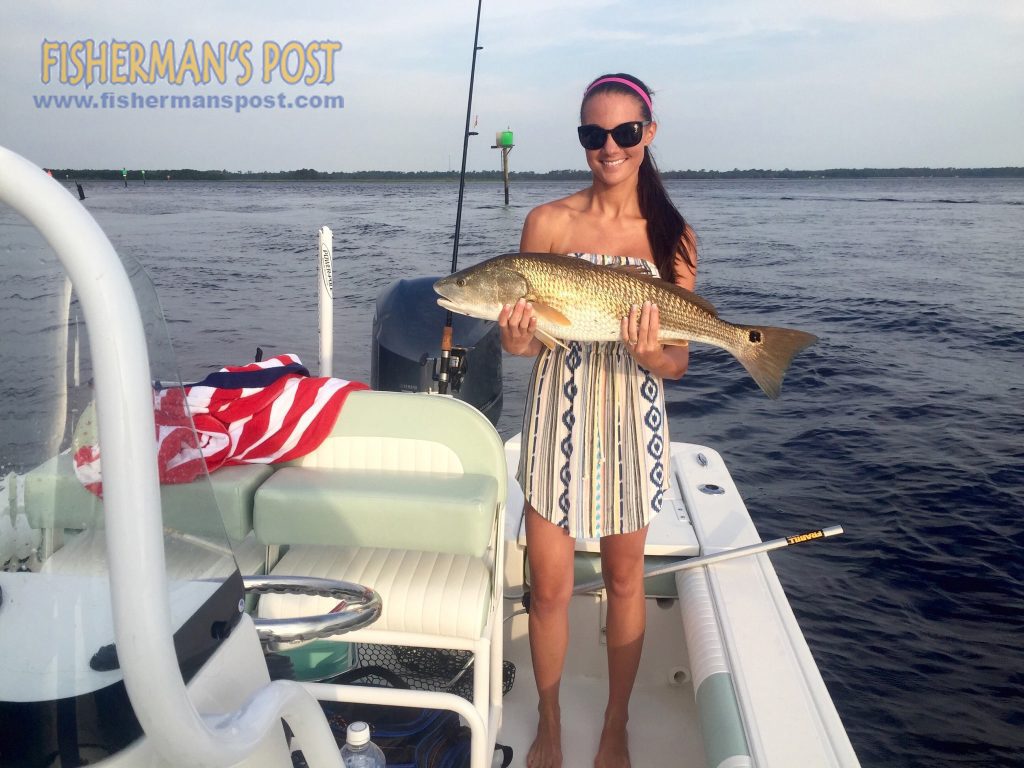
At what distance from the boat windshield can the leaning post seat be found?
4.24 ft

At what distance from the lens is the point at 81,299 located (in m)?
0.81

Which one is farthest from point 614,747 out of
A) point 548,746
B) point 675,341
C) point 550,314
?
point 550,314

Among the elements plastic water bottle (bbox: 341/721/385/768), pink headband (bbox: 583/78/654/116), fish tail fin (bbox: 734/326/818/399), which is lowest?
plastic water bottle (bbox: 341/721/385/768)

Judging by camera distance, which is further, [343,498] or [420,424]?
[420,424]

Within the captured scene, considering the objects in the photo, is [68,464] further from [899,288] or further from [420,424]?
[899,288]

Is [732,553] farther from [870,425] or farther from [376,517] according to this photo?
[870,425]

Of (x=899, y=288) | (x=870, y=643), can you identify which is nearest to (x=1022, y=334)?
(x=899, y=288)

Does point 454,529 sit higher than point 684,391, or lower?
higher

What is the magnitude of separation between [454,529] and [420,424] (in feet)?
1.45

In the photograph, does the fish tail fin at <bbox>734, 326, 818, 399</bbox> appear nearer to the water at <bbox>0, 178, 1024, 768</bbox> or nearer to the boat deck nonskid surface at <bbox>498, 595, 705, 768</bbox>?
the boat deck nonskid surface at <bbox>498, 595, 705, 768</bbox>

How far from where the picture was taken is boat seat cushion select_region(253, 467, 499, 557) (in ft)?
8.26

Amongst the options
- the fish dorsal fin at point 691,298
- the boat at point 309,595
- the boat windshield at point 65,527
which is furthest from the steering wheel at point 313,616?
the fish dorsal fin at point 691,298

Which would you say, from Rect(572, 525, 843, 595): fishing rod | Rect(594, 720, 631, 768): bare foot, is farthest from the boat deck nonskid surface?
Rect(572, 525, 843, 595): fishing rod

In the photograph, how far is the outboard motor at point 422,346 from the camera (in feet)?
15.9
